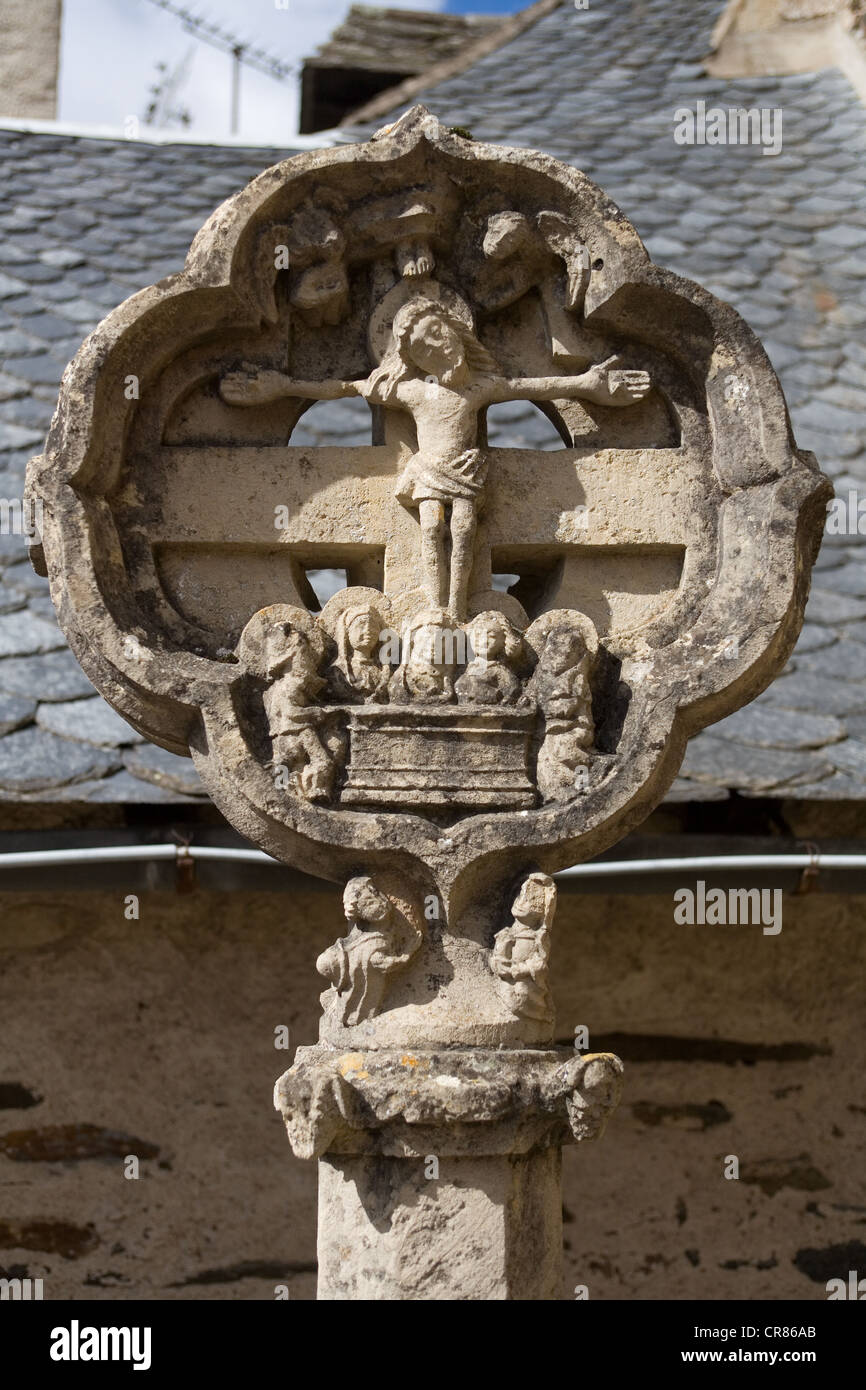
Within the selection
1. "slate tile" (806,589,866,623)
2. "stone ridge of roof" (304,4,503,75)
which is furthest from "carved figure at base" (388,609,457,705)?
"stone ridge of roof" (304,4,503,75)

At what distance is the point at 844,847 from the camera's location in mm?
4230

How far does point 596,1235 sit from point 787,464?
247cm

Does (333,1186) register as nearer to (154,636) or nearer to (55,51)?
(154,636)

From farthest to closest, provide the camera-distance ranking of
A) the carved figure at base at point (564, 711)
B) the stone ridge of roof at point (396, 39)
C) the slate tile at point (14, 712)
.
Result: the stone ridge of roof at point (396, 39), the slate tile at point (14, 712), the carved figure at base at point (564, 711)

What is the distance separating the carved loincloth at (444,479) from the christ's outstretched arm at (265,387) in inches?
7.7

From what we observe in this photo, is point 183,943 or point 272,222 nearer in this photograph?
point 272,222

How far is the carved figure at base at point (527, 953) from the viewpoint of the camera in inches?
110

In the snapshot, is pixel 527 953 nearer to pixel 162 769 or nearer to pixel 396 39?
pixel 162 769

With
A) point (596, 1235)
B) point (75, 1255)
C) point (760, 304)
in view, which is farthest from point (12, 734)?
point (760, 304)

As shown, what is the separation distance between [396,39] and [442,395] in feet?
28.7

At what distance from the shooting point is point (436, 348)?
3.08 metres

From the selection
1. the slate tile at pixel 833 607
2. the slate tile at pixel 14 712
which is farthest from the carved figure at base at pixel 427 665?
the slate tile at pixel 833 607

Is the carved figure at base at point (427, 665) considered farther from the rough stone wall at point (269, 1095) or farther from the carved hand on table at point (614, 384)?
the rough stone wall at point (269, 1095)

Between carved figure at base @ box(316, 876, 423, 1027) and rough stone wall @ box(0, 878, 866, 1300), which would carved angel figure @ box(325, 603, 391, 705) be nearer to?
carved figure at base @ box(316, 876, 423, 1027)
